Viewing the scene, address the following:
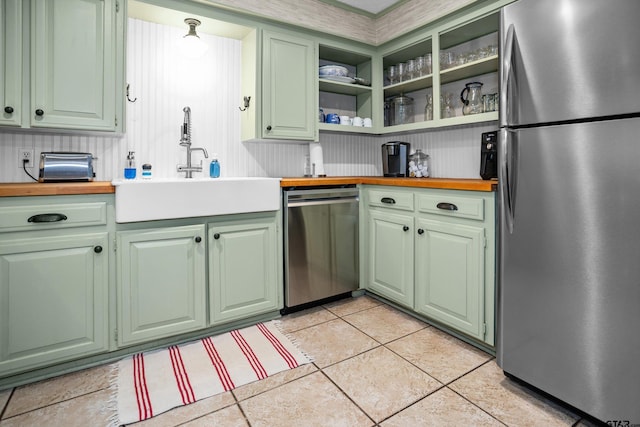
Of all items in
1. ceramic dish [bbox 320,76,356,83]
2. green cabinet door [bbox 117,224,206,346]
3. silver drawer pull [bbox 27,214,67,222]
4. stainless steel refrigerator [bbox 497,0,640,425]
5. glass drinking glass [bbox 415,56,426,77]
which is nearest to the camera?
stainless steel refrigerator [bbox 497,0,640,425]

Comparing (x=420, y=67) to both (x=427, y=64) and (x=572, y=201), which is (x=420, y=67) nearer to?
(x=427, y=64)

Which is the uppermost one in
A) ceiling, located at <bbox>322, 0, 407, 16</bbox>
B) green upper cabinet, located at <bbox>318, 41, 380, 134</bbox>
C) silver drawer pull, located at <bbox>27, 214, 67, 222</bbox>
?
ceiling, located at <bbox>322, 0, 407, 16</bbox>

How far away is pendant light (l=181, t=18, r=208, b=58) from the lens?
2426mm

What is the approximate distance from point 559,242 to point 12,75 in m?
2.64

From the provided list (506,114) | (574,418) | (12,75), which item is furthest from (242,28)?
(574,418)

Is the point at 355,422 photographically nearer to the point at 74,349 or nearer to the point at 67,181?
the point at 74,349

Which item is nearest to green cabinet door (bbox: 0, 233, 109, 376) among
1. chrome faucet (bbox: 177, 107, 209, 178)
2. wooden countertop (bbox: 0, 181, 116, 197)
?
wooden countertop (bbox: 0, 181, 116, 197)

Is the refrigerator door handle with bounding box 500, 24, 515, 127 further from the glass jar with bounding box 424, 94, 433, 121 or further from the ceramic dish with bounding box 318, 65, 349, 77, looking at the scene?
the ceramic dish with bounding box 318, 65, 349, 77

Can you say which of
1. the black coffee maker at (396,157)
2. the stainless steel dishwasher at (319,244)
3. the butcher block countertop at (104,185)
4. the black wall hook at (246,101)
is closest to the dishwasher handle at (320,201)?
the stainless steel dishwasher at (319,244)

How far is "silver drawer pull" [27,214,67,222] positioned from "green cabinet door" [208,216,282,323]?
28.6 inches

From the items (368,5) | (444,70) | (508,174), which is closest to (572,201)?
(508,174)

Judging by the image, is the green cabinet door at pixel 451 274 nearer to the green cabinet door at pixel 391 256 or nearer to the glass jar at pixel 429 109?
the green cabinet door at pixel 391 256

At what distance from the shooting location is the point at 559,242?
4.76 ft

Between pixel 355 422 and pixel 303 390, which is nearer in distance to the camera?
pixel 355 422
